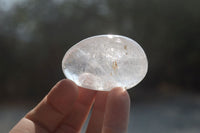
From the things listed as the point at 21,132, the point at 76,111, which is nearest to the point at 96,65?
the point at 76,111

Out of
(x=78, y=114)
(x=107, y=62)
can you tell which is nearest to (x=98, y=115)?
(x=78, y=114)

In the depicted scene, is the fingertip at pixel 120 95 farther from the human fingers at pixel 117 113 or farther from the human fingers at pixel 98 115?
the human fingers at pixel 98 115

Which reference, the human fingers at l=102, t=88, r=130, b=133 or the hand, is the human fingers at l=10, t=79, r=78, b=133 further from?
the human fingers at l=102, t=88, r=130, b=133

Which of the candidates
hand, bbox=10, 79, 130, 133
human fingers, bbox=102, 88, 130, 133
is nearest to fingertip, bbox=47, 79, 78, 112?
hand, bbox=10, 79, 130, 133

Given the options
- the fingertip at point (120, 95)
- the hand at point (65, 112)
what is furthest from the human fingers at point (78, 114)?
the fingertip at point (120, 95)

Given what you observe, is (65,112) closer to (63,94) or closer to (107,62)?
(63,94)

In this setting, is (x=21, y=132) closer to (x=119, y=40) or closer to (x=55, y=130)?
(x=55, y=130)

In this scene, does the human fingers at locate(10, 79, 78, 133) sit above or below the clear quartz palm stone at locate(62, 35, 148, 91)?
below
